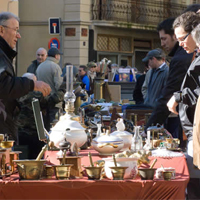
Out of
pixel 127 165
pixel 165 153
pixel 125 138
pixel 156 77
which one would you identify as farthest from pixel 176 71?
pixel 127 165

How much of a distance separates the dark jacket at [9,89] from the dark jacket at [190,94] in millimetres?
1220

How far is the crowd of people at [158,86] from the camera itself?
4.43 metres

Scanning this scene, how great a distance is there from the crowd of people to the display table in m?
0.27

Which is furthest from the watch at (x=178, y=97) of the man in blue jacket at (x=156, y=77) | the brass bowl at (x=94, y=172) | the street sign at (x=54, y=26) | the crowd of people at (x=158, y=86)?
the street sign at (x=54, y=26)

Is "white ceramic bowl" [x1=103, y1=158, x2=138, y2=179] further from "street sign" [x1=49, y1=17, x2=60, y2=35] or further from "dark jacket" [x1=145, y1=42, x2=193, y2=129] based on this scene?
"street sign" [x1=49, y1=17, x2=60, y2=35]

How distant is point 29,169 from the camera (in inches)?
135

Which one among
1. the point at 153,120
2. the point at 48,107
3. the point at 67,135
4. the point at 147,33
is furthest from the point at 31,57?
the point at 67,135

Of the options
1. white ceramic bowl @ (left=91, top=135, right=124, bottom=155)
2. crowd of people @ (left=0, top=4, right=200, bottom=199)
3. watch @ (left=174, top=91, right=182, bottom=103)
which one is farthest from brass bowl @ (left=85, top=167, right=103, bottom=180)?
watch @ (left=174, top=91, right=182, bottom=103)

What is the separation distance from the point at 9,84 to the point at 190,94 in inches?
55.6

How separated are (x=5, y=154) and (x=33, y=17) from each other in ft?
67.3

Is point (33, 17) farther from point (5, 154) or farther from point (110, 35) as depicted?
point (5, 154)

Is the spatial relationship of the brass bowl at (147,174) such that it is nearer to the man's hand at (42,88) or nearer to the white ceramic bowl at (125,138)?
the white ceramic bowl at (125,138)

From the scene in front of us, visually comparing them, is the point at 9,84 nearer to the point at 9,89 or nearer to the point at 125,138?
the point at 9,89

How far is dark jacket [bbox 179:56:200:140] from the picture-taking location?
4.28m
